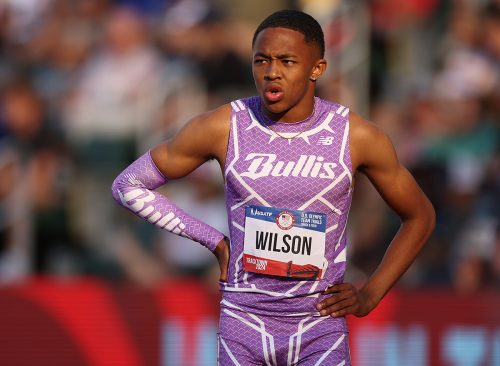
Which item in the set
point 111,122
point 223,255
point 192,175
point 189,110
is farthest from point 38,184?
point 223,255

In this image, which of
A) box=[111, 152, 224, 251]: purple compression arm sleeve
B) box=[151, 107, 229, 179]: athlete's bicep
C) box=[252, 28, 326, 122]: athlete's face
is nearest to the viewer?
box=[252, 28, 326, 122]: athlete's face

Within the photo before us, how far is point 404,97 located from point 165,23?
92.9 inches

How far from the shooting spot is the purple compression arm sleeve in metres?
4.88

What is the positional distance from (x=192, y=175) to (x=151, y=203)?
4300 mm

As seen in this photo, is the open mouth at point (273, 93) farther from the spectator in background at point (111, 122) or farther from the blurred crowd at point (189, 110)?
the spectator in background at point (111, 122)

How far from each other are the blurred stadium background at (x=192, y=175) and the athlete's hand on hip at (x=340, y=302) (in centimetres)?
253

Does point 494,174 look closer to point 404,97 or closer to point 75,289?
point 404,97

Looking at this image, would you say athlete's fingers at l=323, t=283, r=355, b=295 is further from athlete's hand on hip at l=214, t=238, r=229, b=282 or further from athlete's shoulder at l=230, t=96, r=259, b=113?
athlete's shoulder at l=230, t=96, r=259, b=113

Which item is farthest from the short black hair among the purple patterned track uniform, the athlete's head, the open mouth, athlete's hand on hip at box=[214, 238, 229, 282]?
athlete's hand on hip at box=[214, 238, 229, 282]

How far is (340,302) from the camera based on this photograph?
4.73 metres

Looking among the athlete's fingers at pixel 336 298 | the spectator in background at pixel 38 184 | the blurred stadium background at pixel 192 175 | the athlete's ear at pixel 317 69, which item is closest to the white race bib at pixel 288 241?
the athlete's fingers at pixel 336 298

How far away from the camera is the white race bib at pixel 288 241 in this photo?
4641 millimetres

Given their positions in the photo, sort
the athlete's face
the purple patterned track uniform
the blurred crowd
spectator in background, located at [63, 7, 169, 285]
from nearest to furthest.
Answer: the athlete's face < the purple patterned track uniform < the blurred crowd < spectator in background, located at [63, 7, 169, 285]

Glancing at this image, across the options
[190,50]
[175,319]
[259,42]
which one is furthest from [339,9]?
[259,42]
